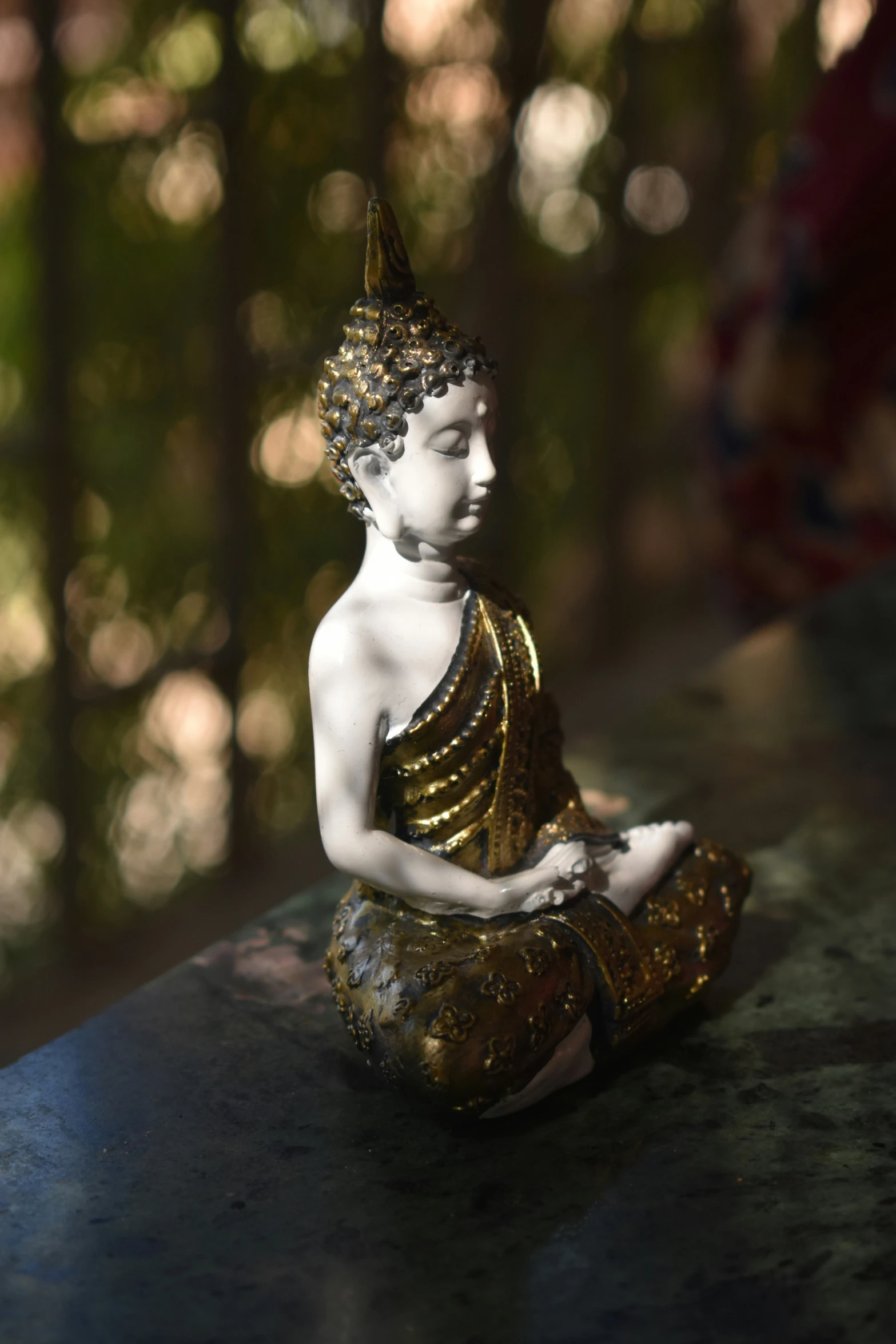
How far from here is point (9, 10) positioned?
2.54 m

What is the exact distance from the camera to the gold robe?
116cm

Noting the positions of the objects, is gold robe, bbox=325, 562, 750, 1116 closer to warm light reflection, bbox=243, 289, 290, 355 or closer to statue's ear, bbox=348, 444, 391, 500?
statue's ear, bbox=348, 444, 391, 500

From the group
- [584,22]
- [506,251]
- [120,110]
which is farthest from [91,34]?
[584,22]

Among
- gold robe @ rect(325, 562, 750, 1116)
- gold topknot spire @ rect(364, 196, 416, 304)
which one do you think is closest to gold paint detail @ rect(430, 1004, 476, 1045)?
gold robe @ rect(325, 562, 750, 1116)

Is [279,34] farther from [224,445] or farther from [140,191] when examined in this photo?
[224,445]

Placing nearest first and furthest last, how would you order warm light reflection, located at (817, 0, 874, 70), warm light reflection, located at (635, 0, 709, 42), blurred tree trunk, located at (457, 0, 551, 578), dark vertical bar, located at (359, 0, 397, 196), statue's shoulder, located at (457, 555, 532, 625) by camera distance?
1. statue's shoulder, located at (457, 555, 532, 625)
2. dark vertical bar, located at (359, 0, 397, 196)
3. blurred tree trunk, located at (457, 0, 551, 578)
4. warm light reflection, located at (635, 0, 709, 42)
5. warm light reflection, located at (817, 0, 874, 70)

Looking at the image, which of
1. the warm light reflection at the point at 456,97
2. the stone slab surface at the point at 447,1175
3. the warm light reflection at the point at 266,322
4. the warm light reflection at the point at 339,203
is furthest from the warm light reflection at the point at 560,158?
the stone slab surface at the point at 447,1175

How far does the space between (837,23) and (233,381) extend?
2.55 metres

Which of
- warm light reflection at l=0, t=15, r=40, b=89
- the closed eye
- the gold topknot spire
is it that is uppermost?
warm light reflection at l=0, t=15, r=40, b=89

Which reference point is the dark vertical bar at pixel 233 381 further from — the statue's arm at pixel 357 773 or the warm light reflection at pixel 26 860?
the statue's arm at pixel 357 773

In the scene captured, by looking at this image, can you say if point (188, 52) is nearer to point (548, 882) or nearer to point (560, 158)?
point (560, 158)

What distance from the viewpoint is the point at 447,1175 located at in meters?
1.16

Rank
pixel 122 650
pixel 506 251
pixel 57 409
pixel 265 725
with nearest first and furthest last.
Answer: pixel 57 409 < pixel 122 650 < pixel 265 725 < pixel 506 251

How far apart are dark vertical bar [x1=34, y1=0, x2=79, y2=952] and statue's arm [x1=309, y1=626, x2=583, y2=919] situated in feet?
5.41
